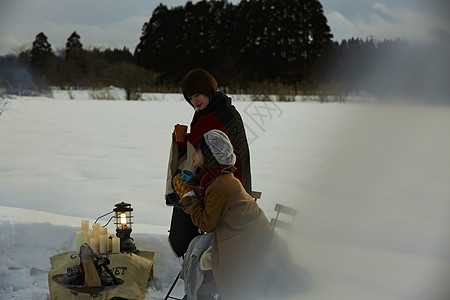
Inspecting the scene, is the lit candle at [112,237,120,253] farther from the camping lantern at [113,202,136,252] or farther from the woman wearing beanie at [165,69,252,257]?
the woman wearing beanie at [165,69,252,257]

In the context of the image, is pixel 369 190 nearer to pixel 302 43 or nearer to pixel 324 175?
pixel 324 175

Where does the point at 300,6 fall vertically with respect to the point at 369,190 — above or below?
above

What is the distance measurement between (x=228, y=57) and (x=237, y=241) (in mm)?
Answer: 3965

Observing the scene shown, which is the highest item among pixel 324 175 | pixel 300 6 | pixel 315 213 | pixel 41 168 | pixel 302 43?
pixel 300 6

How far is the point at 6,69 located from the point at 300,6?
452cm

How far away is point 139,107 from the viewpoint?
27.1 ft

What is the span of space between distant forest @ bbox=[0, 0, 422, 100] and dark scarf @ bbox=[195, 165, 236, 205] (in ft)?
1.98

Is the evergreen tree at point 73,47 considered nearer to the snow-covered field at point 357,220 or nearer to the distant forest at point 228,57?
the distant forest at point 228,57

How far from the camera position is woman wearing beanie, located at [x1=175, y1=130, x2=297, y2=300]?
186 centimetres

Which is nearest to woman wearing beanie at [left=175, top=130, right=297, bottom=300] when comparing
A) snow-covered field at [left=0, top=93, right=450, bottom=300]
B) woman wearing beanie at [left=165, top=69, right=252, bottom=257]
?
snow-covered field at [left=0, top=93, right=450, bottom=300]

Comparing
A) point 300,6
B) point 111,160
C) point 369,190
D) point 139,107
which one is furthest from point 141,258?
point 139,107

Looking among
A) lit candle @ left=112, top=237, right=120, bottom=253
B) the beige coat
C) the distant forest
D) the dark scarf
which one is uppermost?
the distant forest

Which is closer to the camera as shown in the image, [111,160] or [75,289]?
[75,289]

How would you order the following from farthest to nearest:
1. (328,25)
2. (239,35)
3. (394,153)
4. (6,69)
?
(6,69) → (239,35) → (328,25) → (394,153)
